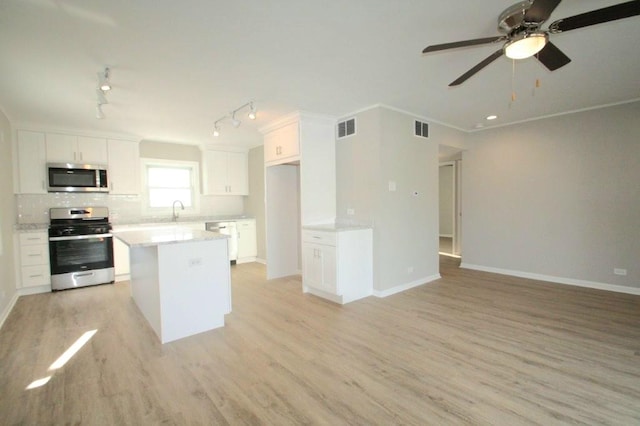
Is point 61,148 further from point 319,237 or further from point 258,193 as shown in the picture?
point 319,237

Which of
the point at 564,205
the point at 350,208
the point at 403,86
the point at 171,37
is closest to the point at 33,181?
the point at 171,37

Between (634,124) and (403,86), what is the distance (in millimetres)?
3423

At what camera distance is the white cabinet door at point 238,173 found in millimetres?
6406

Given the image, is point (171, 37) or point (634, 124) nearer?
point (171, 37)

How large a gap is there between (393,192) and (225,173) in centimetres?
389

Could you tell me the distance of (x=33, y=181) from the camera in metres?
4.52

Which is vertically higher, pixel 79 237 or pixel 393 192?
pixel 393 192

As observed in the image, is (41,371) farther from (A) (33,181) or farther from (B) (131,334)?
(A) (33,181)

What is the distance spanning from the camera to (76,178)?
4.79m

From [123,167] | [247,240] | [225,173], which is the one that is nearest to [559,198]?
[247,240]

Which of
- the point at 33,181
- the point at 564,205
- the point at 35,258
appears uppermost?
the point at 33,181

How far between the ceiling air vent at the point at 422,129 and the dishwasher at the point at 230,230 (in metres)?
4.04

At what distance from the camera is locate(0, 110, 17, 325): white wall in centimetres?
346

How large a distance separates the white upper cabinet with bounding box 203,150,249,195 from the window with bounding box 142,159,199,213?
0.39 meters
